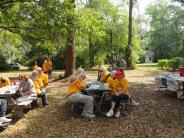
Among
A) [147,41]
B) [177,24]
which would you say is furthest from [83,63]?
[147,41]

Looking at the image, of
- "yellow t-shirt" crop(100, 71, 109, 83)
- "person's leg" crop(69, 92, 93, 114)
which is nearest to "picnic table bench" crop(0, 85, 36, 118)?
"person's leg" crop(69, 92, 93, 114)

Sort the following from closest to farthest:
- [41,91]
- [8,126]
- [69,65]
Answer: [8,126], [41,91], [69,65]

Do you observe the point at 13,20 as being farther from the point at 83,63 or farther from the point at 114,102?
the point at 83,63

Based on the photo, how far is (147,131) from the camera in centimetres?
987

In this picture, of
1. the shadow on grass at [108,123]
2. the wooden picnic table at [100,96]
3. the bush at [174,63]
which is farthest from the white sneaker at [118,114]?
the bush at [174,63]

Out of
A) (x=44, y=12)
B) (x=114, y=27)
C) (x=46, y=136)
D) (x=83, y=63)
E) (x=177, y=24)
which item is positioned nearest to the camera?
(x=46, y=136)

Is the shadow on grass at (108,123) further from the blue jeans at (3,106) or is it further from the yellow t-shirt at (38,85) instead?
the yellow t-shirt at (38,85)

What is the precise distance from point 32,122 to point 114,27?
38935mm

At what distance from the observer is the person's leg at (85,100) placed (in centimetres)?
1118

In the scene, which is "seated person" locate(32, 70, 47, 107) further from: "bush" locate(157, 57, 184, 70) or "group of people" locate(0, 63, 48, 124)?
"bush" locate(157, 57, 184, 70)

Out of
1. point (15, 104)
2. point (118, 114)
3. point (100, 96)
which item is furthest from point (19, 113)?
point (118, 114)

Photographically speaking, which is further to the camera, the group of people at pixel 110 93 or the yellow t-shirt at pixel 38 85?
the yellow t-shirt at pixel 38 85

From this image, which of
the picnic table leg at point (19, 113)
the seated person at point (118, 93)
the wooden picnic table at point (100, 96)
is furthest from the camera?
the wooden picnic table at point (100, 96)

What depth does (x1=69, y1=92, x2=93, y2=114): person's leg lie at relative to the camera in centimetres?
1118
